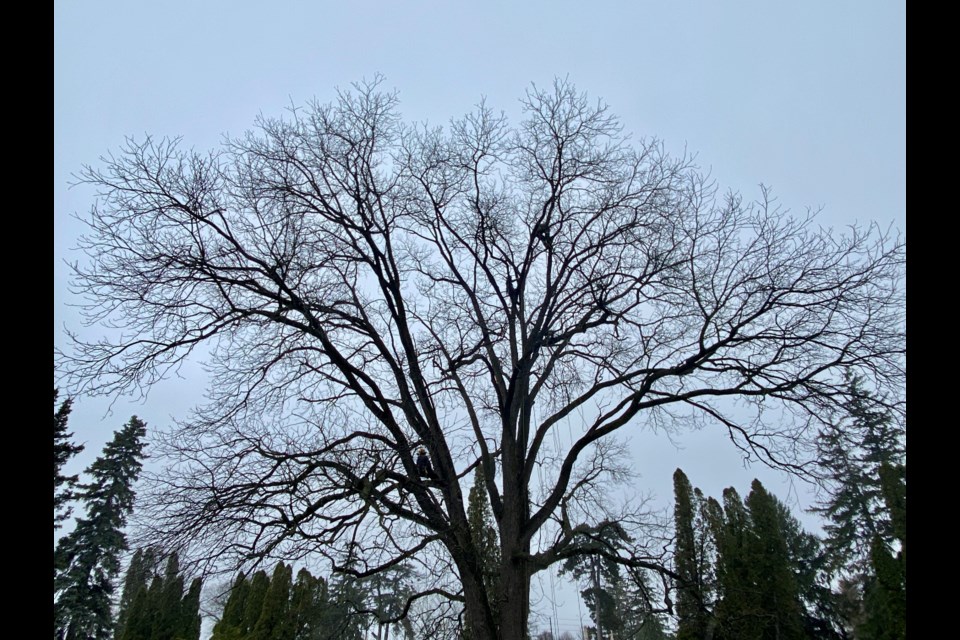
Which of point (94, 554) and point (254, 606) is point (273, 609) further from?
point (94, 554)

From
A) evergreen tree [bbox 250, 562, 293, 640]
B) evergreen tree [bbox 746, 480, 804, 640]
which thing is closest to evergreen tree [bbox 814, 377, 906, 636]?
evergreen tree [bbox 746, 480, 804, 640]

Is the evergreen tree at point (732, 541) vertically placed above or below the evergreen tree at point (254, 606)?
above

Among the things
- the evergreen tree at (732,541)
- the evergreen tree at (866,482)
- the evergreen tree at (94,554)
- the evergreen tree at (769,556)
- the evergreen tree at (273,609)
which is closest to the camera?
the evergreen tree at (866,482)

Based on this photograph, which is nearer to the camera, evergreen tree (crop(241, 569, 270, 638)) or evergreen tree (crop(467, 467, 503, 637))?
evergreen tree (crop(467, 467, 503, 637))

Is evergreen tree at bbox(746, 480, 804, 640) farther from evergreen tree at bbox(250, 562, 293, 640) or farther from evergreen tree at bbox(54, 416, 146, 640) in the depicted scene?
evergreen tree at bbox(54, 416, 146, 640)

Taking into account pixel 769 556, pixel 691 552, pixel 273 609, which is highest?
pixel 769 556

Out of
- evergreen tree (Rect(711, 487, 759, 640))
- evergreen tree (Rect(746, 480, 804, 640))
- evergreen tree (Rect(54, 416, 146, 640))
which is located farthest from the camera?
evergreen tree (Rect(711, 487, 759, 640))

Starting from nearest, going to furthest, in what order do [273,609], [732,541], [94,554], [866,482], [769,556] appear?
[866,482] → [94,554] → [732,541] → [273,609] → [769,556]

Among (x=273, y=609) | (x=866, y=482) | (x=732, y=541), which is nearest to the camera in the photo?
(x=866, y=482)

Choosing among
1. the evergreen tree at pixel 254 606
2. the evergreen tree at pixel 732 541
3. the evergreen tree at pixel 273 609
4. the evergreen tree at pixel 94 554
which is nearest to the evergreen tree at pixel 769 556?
the evergreen tree at pixel 732 541

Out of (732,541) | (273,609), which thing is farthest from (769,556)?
(273,609)

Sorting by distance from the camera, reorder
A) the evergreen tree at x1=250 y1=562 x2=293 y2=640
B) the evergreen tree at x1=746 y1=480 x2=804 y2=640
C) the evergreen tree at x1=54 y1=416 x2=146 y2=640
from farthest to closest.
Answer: the evergreen tree at x1=250 y1=562 x2=293 y2=640 < the evergreen tree at x1=746 y1=480 x2=804 y2=640 < the evergreen tree at x1=54 y1=416 x2=146 y2=640

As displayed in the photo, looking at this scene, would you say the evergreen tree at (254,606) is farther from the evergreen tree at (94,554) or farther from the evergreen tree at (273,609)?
the evergreen tree at (94,554)
